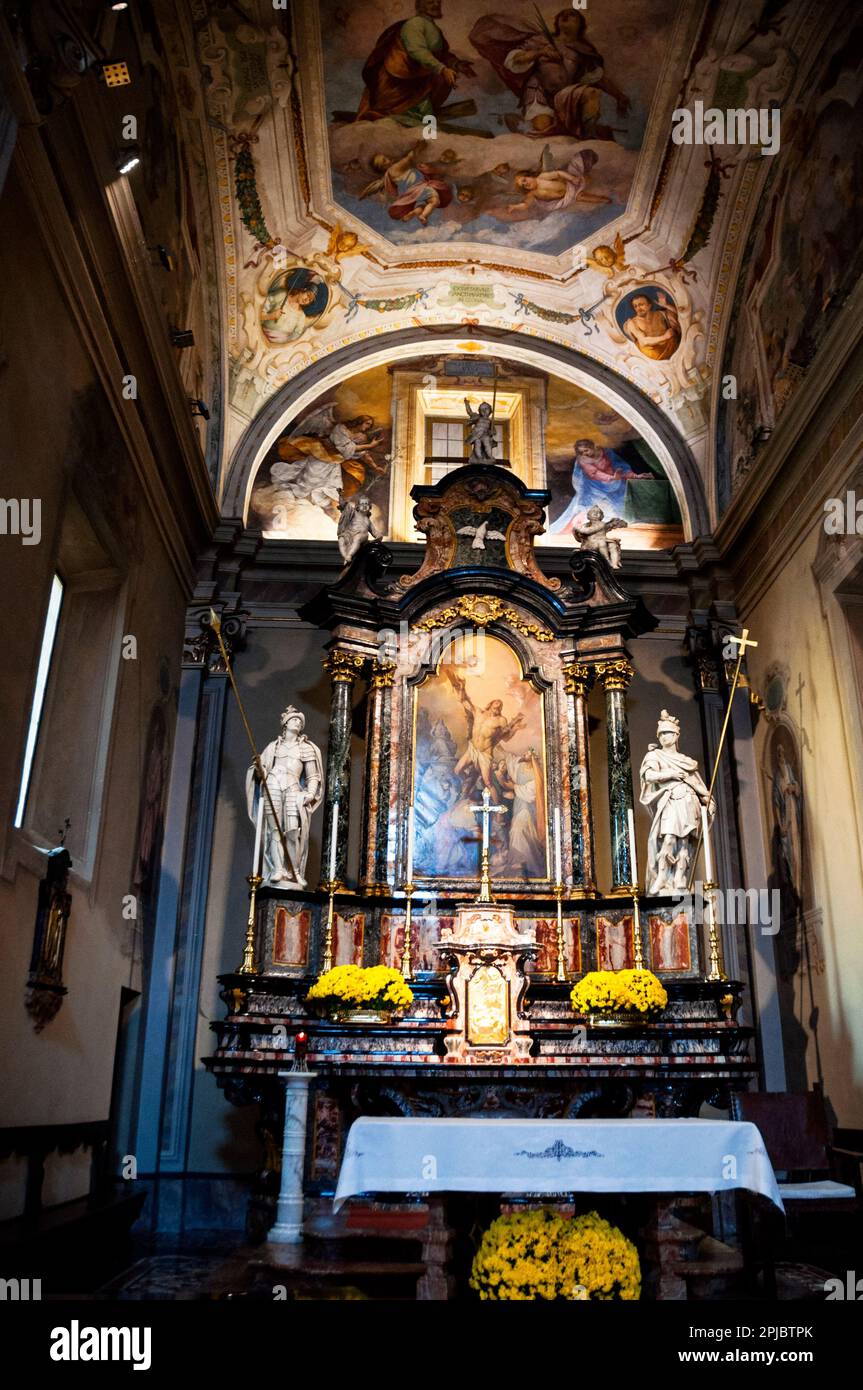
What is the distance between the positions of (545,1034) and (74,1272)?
3428 mm

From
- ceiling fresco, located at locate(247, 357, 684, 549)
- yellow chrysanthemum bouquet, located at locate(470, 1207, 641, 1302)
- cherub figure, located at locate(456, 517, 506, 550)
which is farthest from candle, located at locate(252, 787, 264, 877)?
yellow chrysanthemum bouquet, located at locate(470, 1207, 641, 1302)

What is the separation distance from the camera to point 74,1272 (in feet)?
22.1

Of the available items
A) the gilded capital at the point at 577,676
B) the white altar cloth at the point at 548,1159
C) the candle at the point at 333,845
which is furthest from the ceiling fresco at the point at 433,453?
the white altar cloth at the point at 548,1159

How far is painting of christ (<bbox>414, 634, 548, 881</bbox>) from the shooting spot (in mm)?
9938

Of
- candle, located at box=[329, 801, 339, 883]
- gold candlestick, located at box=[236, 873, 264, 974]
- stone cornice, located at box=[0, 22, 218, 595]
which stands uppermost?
stone cornice, located at box=[0, 22, 218, 595]

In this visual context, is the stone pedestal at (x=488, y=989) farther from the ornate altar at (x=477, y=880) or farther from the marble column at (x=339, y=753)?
the marble column at (x=339, y=753)

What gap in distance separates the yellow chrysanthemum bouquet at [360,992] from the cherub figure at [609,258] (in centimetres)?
804

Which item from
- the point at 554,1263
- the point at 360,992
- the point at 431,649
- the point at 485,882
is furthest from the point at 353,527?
the point at 554,1263

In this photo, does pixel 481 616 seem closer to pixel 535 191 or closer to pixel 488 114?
pixel 535 191

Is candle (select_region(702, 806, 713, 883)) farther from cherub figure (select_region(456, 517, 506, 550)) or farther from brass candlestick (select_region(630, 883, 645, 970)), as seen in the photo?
cherub figure (select_region(456, 517, 506, 550))

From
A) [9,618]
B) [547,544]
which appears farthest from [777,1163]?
[547,544]

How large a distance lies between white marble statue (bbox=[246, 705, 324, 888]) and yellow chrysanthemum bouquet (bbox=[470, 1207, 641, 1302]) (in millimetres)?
4774

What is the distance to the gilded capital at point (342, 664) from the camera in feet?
33.5
